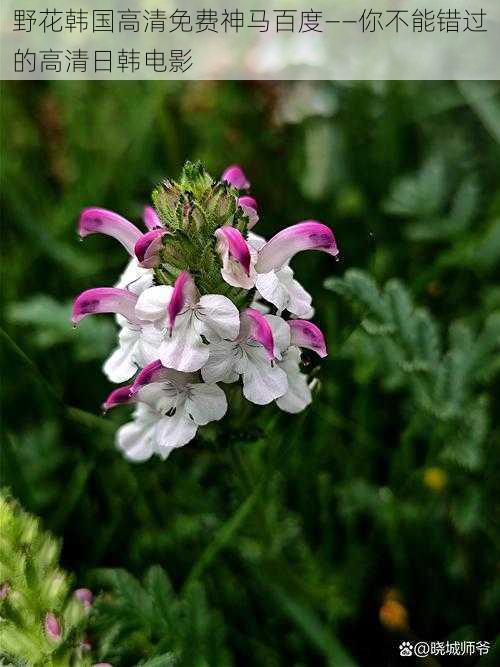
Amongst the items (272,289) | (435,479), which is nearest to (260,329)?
(272,289)

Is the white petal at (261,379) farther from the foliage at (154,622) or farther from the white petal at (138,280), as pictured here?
the foliage at (154,622)

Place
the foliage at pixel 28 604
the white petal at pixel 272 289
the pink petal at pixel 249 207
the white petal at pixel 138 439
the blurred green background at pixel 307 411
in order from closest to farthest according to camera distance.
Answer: the foliage at pixel 28 604 → the white petal at pixel 272 289 → the pink petal at pixel 249 207 → the white petal at pixel 138 439 → the blurred green background at pixel 307 411

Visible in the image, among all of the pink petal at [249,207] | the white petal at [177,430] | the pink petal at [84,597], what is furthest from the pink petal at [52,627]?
the pink petal at [249,207]

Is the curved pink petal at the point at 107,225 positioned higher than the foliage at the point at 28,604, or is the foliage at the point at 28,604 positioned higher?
the curved pink petal at the point at 107,225

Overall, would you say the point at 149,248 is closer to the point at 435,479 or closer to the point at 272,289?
the point at 272,289

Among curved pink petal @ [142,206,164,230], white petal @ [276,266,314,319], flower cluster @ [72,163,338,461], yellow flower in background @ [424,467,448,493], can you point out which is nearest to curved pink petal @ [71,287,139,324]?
flower cluster @ [72,163,338,461]

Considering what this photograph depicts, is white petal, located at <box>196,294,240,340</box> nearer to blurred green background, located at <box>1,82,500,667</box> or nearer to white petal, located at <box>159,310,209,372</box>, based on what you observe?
white petal, located at <box>159,310,209,372</box>

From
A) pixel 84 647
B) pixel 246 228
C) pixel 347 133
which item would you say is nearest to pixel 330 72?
pixel 347 133

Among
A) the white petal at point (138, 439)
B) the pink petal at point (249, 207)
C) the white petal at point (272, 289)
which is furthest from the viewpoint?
the white petal at point (138, 439)
